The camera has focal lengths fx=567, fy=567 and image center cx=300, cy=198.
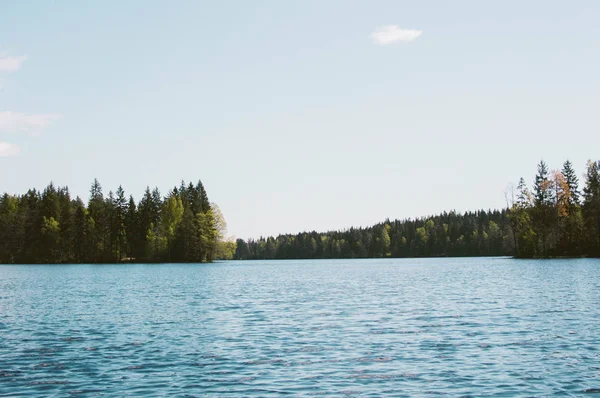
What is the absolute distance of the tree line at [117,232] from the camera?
162m

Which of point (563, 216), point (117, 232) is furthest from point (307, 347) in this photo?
point (117, 232)

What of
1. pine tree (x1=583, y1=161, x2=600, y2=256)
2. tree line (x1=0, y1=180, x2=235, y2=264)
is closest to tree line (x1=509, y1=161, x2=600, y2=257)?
pine tree (x1=583, y1=161, x2=600, y2=256)

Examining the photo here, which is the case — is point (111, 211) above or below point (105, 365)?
above

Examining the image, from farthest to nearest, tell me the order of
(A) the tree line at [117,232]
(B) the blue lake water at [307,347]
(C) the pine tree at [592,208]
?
1. (A) the tree line at [117,232]
2. (C) the pine tree at [592,208]
3. (B) the blue lake water at [307,347]

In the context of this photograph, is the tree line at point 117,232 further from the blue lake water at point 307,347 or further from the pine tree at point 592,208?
the blue lake water at point 307,347

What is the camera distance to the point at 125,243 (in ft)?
562

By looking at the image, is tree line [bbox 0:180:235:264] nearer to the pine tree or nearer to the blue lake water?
the pine tree

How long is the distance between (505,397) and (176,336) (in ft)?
56.5

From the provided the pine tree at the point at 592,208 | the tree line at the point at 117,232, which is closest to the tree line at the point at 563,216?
the pine tree at the point at 592,208

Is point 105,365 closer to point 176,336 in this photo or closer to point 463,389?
point 176,336

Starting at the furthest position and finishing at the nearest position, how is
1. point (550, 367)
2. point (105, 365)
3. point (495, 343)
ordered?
1. point (495, 343)
2. point (105, 365)
3. point (550, 367)

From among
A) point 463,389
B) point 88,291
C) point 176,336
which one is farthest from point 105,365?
point 88,291

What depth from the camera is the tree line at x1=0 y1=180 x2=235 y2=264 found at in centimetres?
16175

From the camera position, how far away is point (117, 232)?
554ft
